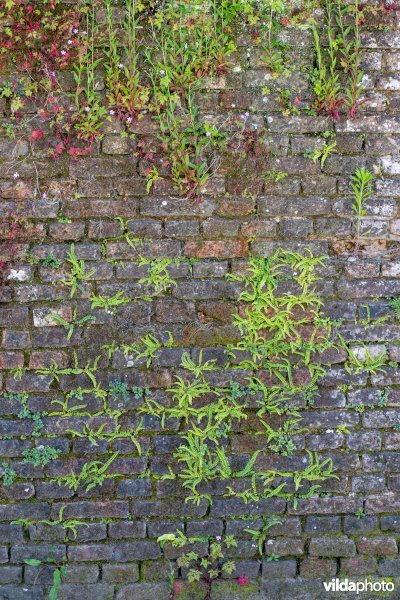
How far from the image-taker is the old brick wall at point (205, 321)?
249 cm

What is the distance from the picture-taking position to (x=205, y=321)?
2531 millimetres

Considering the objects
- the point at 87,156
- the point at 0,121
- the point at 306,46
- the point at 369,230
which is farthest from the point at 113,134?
the point at 369,230

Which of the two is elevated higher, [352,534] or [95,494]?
[95,494]

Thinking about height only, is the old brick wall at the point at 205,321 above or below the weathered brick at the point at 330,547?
above

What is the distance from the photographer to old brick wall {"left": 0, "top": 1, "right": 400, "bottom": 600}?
8.16 feet

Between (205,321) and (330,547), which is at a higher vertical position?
(205,321)

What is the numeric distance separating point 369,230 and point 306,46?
0.89 m

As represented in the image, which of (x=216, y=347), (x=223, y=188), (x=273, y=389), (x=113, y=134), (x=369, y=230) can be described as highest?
(x=113, y=134)

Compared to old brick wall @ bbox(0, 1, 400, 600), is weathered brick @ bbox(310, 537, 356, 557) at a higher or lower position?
lower

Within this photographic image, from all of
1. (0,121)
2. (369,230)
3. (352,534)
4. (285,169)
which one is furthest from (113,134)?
(352,534)

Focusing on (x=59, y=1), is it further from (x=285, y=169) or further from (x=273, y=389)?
(x=273, y=389)

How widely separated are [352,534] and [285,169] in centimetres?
174

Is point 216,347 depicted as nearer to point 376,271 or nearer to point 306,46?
point 376,271

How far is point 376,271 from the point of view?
2.56m
